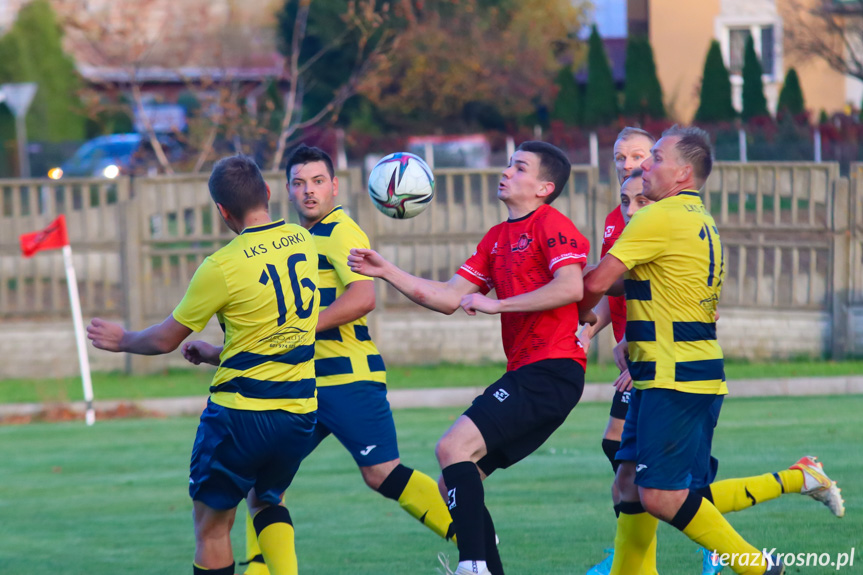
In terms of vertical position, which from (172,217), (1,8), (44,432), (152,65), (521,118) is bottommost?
(44,432)

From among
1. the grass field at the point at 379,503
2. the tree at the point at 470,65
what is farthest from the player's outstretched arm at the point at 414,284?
the tree at the point at 470,65

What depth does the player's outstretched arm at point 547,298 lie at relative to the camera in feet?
17.0

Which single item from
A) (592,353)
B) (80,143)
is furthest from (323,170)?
(80,143)

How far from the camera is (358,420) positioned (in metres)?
6.18

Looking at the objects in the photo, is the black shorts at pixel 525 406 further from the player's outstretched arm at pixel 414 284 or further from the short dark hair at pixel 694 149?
the short dark hair at pixel 694 149

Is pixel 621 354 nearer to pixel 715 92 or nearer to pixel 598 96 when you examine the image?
pixel 715 92

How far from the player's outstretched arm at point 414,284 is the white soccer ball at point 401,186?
0.66m

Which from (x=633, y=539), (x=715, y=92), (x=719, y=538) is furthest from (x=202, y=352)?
(x=715, y=92)

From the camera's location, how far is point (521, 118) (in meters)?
33.9

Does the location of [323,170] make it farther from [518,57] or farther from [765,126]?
[518,57]

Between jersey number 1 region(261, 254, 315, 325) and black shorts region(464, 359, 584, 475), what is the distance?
35.7 inches

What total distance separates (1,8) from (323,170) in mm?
64384

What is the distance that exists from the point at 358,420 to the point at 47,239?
943 centimetres

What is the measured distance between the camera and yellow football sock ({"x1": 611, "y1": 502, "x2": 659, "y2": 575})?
5.46m
